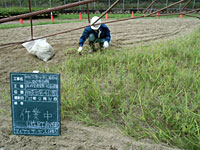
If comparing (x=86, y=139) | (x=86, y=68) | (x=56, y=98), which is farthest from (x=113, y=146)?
(x=86, y=68)

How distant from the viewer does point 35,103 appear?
129cm

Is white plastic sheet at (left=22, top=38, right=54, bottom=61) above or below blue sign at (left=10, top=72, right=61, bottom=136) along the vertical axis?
above

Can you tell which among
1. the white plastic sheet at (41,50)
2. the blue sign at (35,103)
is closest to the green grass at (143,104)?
the blue sign at (35,103)

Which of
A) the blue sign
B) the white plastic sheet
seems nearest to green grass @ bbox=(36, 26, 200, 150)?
the blue sign

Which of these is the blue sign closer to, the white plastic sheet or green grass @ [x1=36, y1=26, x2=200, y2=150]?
green grass @ [x1=36, y1=26, x2=200, y2=150]

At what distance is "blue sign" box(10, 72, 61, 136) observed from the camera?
4.11ft

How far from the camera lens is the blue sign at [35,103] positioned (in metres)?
1.25

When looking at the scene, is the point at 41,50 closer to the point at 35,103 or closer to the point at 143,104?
the point at 35,103

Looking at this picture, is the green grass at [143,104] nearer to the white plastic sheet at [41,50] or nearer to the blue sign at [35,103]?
the blue sign at [35,103]

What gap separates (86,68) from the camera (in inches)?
92.8

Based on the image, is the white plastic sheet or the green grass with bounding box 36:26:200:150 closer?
the green grass with bounding box 36:26:200:150

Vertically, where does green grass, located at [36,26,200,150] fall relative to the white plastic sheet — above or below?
below

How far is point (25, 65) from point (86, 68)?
3.03 feet

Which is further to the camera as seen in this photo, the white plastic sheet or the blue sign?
the white plastic sheet
